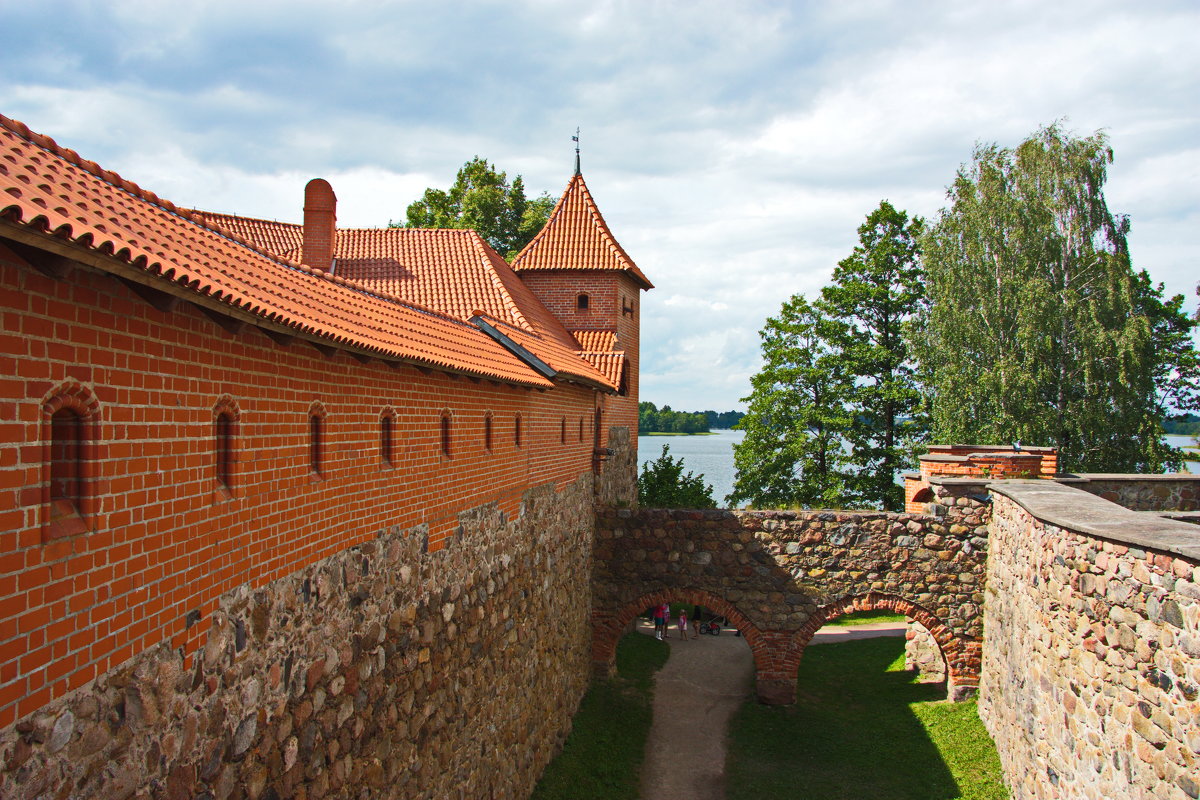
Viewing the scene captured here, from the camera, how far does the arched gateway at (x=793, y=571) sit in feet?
41.4

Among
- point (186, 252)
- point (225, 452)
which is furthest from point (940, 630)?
point (186, 252)

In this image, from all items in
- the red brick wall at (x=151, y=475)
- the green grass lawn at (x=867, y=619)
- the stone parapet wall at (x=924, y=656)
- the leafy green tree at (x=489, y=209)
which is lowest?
the green grass lawn at (x=867, y=619)

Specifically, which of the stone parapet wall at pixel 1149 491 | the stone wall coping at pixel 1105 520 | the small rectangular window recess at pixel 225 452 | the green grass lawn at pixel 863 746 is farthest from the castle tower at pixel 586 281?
the small rectangular window recess at pixel 225 452

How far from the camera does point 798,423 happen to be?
23.0 m

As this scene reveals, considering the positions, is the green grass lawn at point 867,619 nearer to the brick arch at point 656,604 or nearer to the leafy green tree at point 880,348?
the leafy green tree at point 880,348

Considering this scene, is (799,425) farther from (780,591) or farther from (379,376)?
(379,376)

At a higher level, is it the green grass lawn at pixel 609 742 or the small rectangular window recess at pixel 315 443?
the small rectangular window recess at pixel 315 443

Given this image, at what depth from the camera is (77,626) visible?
2.64 metres

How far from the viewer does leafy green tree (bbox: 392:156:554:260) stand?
27469 millimetres

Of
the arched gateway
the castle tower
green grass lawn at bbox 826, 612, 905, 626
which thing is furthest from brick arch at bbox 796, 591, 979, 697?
green grass lawn at bbox 826, 612, 905, 626

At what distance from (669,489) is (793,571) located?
8068mm

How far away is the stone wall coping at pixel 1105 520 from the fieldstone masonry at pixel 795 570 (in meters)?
2.61

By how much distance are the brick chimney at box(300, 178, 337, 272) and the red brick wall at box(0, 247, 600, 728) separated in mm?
7955

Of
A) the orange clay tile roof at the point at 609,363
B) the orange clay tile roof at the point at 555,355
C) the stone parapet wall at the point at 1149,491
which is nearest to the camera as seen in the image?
the orange clay tile roof at the point at 555,355
